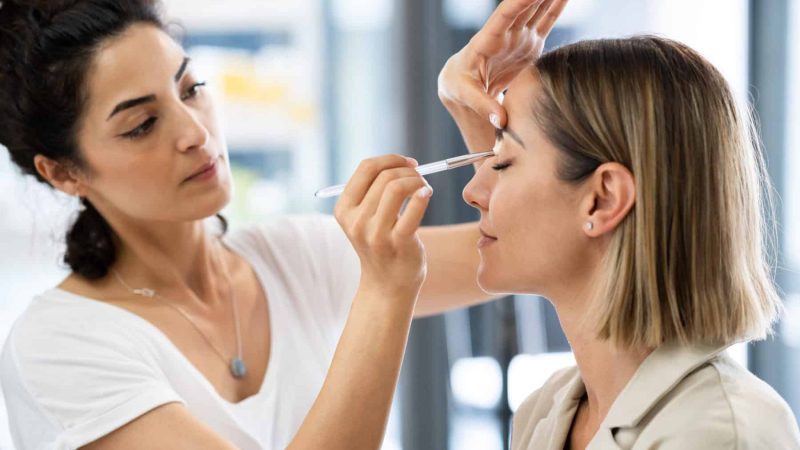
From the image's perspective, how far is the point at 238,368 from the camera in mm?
1497

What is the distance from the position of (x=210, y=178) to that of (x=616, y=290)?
665mm

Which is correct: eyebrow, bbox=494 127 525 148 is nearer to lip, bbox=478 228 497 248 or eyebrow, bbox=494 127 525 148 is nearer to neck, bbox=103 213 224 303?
lip, bbox=478 228 497 248

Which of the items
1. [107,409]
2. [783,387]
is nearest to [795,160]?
[783,387]

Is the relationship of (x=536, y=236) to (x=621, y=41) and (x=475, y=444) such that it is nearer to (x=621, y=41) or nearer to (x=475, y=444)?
(x=621, y=41)

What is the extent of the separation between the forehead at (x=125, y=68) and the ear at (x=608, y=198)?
0.69m

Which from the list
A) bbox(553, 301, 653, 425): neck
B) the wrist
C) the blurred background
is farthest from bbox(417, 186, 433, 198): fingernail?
the blurred background

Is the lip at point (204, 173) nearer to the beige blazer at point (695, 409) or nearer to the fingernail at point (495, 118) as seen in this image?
the fingernail at point (495, 118)

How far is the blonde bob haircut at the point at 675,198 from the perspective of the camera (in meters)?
1.04

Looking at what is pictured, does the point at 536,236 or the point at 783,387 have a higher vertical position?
the point at 536,236

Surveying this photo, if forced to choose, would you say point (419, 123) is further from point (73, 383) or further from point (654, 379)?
point (654, 379)

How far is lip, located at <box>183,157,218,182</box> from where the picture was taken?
1.40m

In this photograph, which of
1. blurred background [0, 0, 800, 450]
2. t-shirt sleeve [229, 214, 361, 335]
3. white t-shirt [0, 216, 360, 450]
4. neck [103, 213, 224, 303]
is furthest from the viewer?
blurred background [0, 0, 800, 450]

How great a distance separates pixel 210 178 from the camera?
1.41 meters

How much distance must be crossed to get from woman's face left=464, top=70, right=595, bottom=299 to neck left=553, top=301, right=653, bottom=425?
0.04 meters
